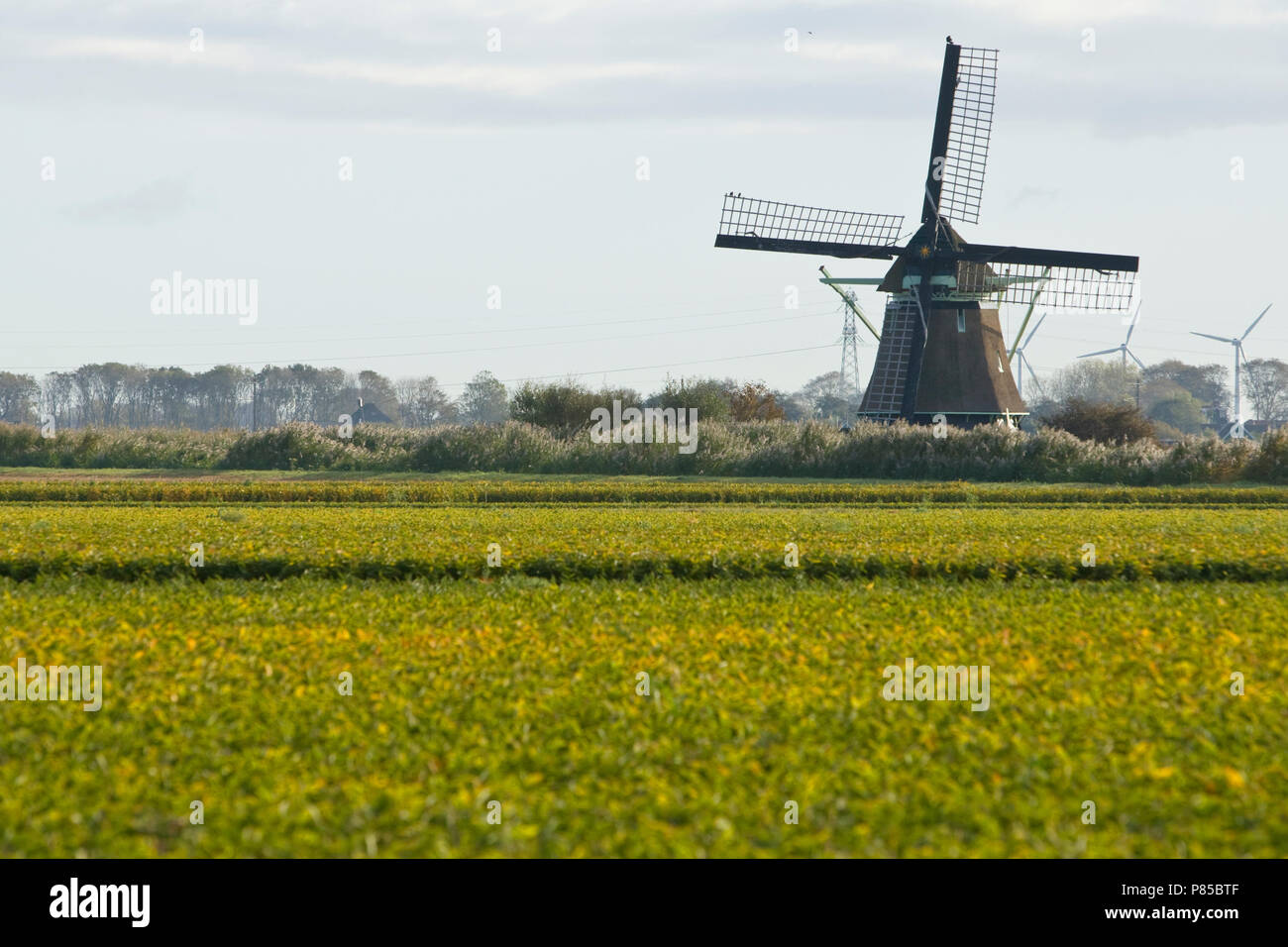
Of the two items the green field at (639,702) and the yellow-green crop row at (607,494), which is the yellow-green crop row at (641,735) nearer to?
the green field at (639,702)

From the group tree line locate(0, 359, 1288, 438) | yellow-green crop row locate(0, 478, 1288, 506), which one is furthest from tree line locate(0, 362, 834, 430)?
yellow-green crop row locate(0, 478, 1288, 506)

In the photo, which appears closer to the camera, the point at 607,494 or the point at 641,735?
the point at 641,735

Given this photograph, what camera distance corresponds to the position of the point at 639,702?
778cm

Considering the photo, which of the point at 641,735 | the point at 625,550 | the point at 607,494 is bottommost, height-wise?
the point at 641,735

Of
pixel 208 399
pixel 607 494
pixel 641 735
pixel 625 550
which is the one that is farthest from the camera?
pixel 208 399

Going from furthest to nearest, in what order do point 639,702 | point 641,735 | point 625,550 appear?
point 625,550 → point 639,702 → point 641,735

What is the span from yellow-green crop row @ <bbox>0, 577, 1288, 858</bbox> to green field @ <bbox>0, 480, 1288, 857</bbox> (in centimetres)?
3

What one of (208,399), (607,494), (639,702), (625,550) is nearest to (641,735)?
(639,702)

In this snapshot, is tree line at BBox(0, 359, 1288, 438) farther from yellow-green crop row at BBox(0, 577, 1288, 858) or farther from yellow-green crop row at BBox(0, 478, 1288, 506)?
yellow-green crop row at BBox(0, 577, 1288, 858)

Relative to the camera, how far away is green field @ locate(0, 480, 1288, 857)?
5820mm

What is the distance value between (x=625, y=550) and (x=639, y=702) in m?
7.51

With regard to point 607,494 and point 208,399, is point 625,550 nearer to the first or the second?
point 607,494

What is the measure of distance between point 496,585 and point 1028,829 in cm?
843
